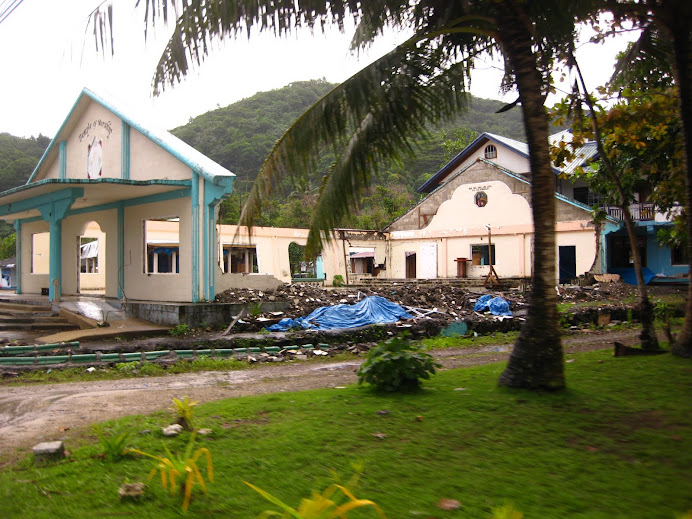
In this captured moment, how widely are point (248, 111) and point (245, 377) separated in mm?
38480

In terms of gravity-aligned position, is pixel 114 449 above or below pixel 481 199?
below

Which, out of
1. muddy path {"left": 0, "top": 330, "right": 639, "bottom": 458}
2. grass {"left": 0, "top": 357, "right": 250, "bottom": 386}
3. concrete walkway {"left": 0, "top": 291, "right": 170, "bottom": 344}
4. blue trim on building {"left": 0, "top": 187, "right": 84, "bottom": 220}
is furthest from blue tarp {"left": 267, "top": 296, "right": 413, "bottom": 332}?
blue trim on building {"left": 0, "top": 187, "right": 84, "bottom": 220}

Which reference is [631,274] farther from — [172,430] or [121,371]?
[172,430]

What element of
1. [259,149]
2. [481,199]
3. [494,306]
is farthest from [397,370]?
[259,149]

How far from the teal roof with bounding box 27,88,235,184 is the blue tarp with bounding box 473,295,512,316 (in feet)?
28.7

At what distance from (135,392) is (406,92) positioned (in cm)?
563

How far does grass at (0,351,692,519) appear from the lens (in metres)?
3.31

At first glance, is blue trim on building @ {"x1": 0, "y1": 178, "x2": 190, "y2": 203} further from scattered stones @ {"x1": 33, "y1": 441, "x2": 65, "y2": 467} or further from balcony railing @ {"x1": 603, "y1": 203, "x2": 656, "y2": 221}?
balcony railing @ {"x1": 603, "y1": 203, "x2": 656, "y2": 221}

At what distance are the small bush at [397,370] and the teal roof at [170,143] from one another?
379 inches

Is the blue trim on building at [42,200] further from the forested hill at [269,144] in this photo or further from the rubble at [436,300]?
the forested hill at [269,144]

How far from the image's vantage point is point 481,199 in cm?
2878

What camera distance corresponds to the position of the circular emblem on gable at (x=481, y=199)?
28.6 metres

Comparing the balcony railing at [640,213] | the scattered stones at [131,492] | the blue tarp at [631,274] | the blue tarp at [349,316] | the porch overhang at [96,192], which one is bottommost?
the scattered stones at [131,492]

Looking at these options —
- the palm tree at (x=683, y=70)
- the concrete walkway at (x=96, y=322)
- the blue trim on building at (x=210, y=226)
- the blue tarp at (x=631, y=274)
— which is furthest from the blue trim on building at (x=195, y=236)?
the blue tarp at (x=631, y=274)
